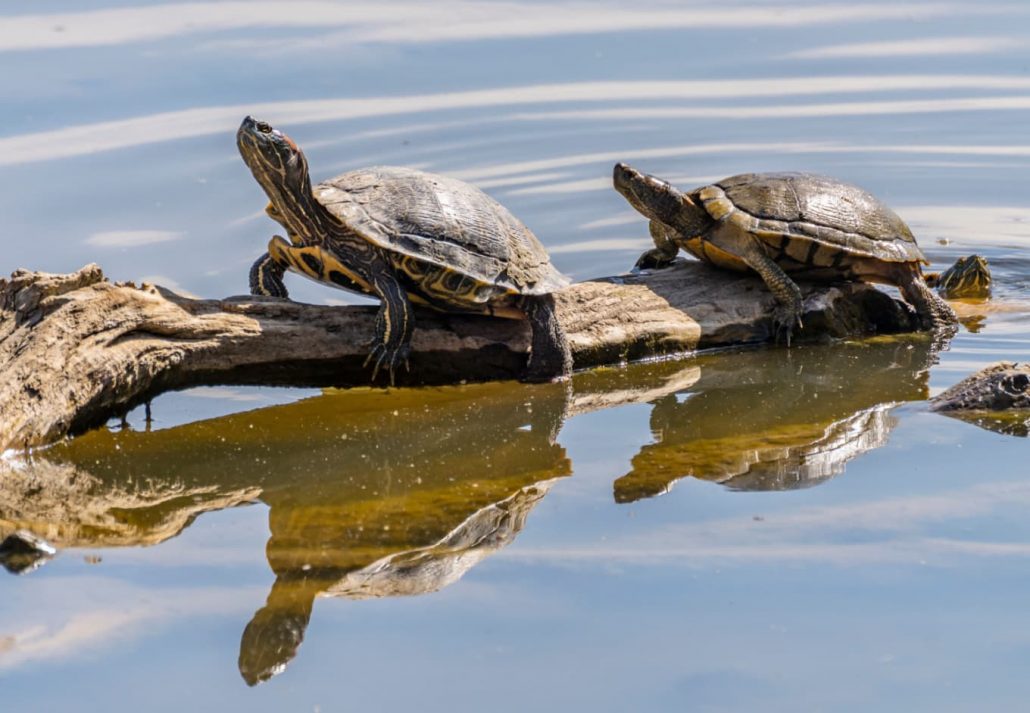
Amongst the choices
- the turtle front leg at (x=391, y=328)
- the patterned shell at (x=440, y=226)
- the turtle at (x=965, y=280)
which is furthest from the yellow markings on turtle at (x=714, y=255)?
the turtle front leg at (x=391, y=328)

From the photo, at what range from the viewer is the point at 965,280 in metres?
8.26

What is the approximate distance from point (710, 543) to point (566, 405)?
67.8 inches

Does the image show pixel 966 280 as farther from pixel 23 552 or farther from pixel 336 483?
pixel 23 552

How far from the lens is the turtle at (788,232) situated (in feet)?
23.6

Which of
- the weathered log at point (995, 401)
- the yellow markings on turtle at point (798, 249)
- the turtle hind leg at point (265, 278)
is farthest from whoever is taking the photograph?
the yellow markings on turtle at point (798, 249)

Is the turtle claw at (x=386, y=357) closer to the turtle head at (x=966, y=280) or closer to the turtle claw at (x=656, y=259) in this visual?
the turtle claw at (x=656, y=259)

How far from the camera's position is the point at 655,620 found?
163 inches

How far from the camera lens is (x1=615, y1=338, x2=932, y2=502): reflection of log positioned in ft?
18.0

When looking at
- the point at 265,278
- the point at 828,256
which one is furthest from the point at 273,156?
the point at 828,256

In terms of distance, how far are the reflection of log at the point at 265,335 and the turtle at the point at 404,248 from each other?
15 centimetres

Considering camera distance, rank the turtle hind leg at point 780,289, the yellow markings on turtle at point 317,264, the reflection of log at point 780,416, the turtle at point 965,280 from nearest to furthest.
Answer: the reflection of log at point 780,416
the yellow markings on turtle at point 317,264
the turtle hind leg at point 780,289
the turtle at point 965,280

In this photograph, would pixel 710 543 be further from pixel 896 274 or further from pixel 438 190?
pixel 896 274

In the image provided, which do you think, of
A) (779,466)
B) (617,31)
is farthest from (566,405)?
(617,31)

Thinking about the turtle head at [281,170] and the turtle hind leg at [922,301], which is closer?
the turtle head at [281,170]
